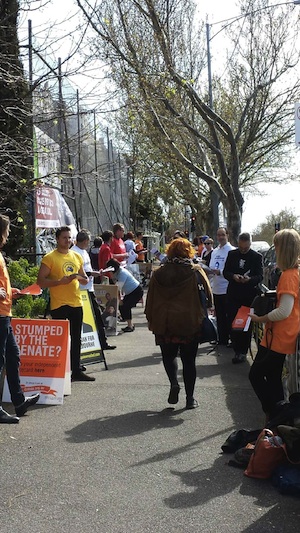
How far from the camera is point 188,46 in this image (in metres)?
19.8

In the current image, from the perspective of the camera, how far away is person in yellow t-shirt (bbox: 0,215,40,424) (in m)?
6.33

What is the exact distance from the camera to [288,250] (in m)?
5.50

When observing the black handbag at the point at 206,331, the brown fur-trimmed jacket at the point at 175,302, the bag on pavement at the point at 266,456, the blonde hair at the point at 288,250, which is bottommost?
the bag on pavement at the point at 266,456

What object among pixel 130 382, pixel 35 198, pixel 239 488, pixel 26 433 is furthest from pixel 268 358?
pixel 35 198

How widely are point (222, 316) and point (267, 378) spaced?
5196 mm

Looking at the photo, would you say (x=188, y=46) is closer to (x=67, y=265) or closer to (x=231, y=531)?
(x=67, y=265)

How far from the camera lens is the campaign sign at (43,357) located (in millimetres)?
7258

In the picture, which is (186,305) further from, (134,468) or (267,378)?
(134,468)

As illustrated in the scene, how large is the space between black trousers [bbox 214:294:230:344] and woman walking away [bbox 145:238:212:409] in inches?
148

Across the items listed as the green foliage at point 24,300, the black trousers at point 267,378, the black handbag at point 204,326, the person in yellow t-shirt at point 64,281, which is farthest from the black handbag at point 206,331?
the green foliage at point 24,300

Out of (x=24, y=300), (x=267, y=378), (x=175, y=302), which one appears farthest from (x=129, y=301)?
(x=267, y=378)

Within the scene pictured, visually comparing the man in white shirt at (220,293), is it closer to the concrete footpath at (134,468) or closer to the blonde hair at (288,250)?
the concrete footpath at (134,468)

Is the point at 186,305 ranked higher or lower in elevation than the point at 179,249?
lower

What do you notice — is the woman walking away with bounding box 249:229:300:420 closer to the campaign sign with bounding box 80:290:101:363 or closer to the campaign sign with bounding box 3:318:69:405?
the campaign sign with bounding box 3:318:69:405
